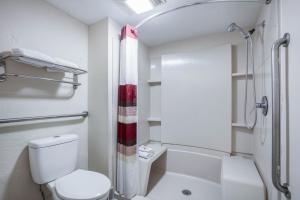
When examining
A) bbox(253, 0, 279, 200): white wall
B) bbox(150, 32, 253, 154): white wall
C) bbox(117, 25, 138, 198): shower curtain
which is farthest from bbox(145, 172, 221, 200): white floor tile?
bbox(253, 0, 279, 200): white wall

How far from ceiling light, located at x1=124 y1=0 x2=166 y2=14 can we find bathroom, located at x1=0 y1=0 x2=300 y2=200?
13 mm

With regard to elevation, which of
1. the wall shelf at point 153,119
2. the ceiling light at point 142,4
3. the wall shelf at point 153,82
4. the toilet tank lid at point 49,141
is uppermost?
the ceiling light at point 142,4

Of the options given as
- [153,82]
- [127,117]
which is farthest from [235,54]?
[127,117]

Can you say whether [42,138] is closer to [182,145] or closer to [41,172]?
[41,172]

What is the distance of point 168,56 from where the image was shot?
220 cm

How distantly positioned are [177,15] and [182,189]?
82.8 inches

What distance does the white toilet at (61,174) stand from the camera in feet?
3.45

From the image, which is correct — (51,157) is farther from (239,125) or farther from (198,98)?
(239,125)

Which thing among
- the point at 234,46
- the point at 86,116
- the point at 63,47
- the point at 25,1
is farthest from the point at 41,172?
the point at 234,46

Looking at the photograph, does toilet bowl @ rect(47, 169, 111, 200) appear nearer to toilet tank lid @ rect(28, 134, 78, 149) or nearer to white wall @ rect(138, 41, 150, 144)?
toilet tank lid @ rect(28, 134, 78, 149)

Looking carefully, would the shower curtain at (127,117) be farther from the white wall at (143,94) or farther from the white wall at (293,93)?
the white wall at (293,93)

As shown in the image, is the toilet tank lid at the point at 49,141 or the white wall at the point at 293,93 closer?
the white wall at the point at 293,93

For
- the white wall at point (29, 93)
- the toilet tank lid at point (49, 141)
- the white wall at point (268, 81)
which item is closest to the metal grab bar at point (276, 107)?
the white wall at point (268, 81)

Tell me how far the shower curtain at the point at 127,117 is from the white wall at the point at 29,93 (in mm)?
525
